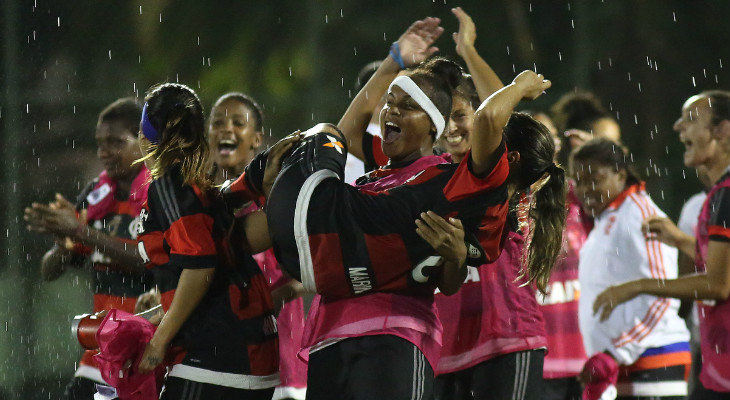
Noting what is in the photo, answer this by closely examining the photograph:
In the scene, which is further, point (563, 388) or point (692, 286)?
point (563, 388)

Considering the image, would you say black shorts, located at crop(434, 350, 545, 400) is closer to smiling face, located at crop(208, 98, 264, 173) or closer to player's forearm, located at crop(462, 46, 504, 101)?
player's forearm, located at crop(462, 46, 504, 101)

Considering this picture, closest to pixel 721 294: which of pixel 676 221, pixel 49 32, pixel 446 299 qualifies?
pixel 446 299

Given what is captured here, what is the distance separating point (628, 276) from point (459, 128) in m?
1.59

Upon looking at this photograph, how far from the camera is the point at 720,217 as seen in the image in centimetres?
427

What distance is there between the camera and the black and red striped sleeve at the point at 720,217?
13.9 ft

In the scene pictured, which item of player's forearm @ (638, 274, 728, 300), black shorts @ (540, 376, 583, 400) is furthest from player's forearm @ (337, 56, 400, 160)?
black shorts @ (540, 376, 583, 400)

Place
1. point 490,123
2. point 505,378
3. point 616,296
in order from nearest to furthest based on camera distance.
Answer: point 490,123 → point 505,378 → point 616,296

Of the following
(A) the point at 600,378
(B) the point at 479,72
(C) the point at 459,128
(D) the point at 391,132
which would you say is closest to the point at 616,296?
(A) the point at 600,378

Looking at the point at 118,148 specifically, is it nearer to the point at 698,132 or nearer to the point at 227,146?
the point at 227,146

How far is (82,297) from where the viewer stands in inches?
279

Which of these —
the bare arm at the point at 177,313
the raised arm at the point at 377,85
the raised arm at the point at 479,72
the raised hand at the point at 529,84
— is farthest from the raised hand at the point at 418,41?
the bare arm at the point at 177,313

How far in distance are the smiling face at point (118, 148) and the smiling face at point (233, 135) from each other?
17.1 inches

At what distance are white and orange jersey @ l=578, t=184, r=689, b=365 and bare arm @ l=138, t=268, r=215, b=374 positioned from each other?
98.4 inches

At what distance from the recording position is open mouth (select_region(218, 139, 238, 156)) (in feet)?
15.6
